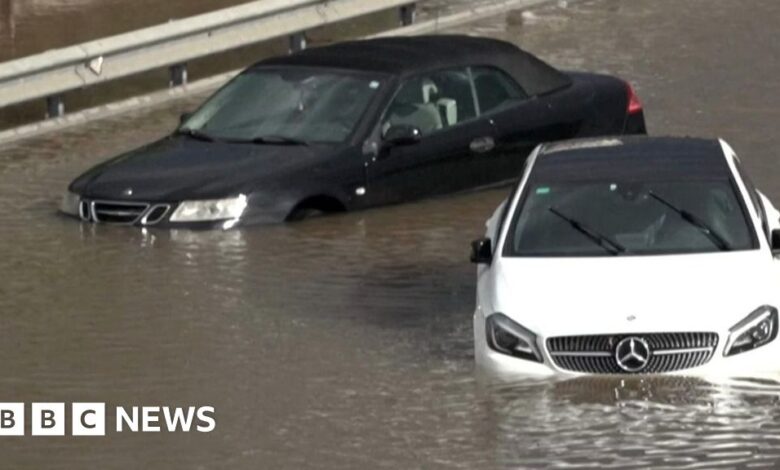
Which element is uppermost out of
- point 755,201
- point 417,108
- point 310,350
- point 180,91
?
point 180,91

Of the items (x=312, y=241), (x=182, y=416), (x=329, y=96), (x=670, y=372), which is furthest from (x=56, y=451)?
(x=329, y=96)

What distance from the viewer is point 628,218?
504 inches

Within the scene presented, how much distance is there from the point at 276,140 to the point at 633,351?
20.9ft

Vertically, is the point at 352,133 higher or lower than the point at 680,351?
higher

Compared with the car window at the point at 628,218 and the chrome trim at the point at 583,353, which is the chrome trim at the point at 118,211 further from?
the chrome trim at the point at 583,353

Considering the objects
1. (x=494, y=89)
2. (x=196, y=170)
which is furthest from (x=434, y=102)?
(x=196, y=170)

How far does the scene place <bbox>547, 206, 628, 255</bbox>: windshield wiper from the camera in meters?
12.5

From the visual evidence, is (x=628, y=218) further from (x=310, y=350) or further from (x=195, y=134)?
(x=195, y=134)

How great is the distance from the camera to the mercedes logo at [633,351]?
11.7 meters

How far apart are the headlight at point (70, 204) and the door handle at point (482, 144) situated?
3.02 meters

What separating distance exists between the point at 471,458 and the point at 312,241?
5878mm

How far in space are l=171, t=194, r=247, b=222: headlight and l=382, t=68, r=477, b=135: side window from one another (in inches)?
59.8

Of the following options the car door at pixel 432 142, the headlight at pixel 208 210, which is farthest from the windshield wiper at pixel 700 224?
the car door at pixel 432 142

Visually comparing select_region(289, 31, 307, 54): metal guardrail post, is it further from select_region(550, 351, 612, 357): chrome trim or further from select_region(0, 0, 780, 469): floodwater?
select_region(550, 351, 612, 357): chrome trim
